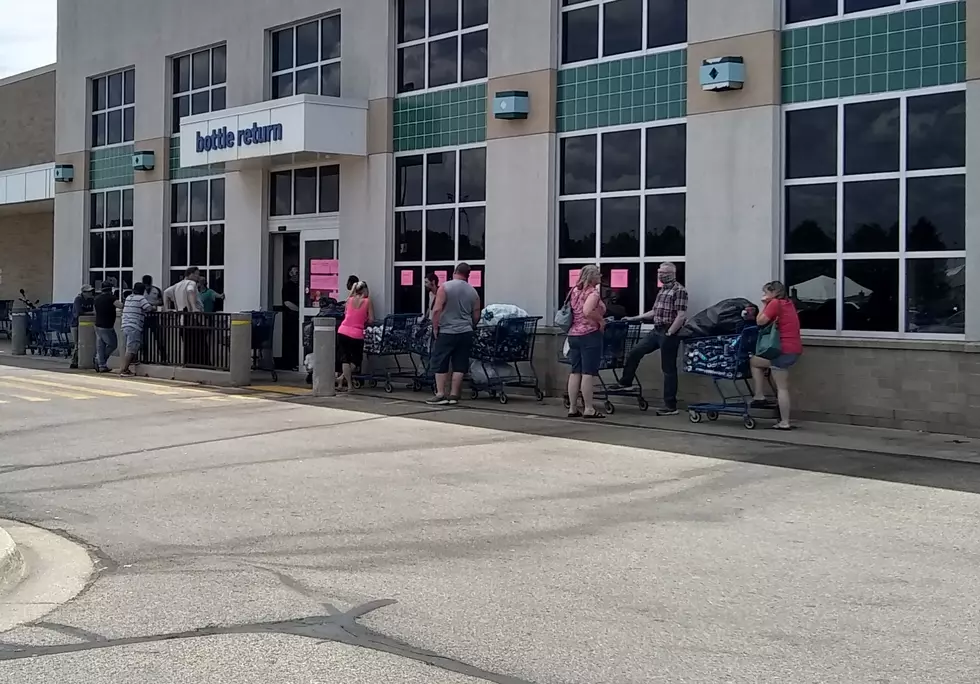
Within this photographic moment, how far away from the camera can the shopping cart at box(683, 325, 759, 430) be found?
1343cm

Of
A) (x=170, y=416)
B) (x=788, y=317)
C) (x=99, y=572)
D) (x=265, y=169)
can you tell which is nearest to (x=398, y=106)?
(x=265, y=169)

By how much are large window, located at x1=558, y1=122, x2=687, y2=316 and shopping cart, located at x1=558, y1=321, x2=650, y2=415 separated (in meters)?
0.62

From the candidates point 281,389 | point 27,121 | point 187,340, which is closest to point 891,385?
point 281,389

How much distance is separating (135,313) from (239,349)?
10.7ft

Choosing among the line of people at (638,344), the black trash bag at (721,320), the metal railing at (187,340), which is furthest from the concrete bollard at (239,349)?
the black trash bag at (721,320)

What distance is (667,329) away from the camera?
14586 millimetres

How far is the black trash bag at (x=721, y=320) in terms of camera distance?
14.1 m

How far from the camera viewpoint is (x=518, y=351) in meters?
16.4

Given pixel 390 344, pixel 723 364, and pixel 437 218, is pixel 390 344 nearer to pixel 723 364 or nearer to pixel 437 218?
pixel 437 218

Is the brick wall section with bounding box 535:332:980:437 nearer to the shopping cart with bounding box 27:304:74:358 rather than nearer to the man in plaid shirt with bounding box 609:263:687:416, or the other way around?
the man in plaid shirt with bounding box 609:263:687:416

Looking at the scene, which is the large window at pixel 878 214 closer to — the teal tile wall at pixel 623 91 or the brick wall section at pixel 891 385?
the brick wall section at pixel 891 385

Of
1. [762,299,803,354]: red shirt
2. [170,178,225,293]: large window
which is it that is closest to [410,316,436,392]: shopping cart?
[762,299,803,354]: red shirt

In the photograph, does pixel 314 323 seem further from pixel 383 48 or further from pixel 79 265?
pixel 79 265

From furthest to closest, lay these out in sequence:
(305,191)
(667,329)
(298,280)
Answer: (298,280) < (305,191) < (667,329)
